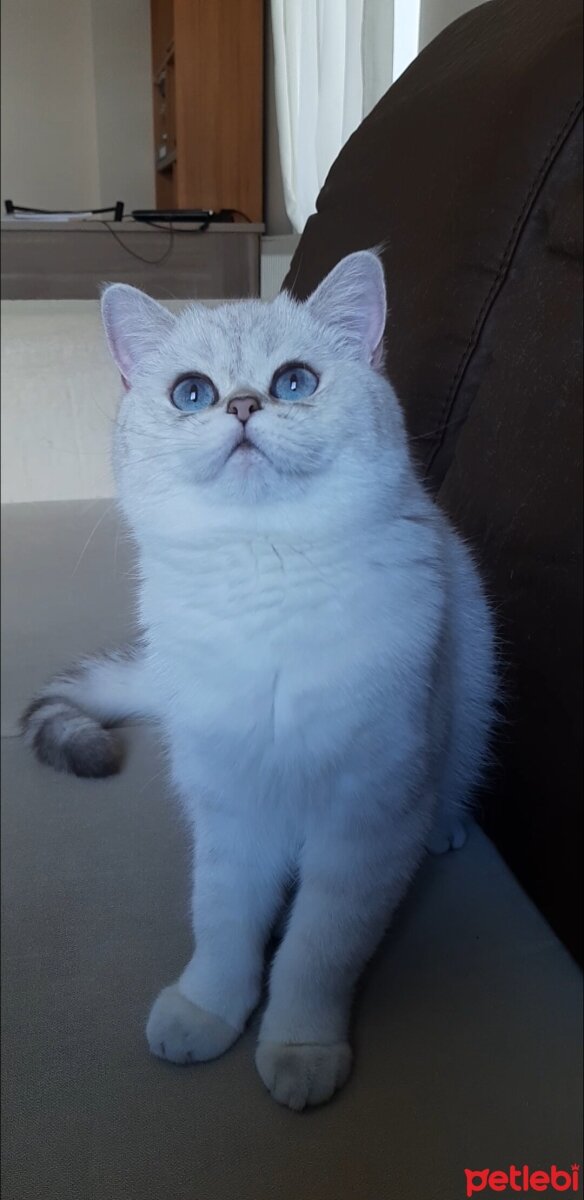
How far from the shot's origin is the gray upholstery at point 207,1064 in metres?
0.49

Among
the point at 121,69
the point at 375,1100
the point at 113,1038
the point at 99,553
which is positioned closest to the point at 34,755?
the point at 99,553

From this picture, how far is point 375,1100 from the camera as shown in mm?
543

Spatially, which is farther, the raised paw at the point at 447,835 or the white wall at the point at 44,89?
the raised paw at the point at 447,835

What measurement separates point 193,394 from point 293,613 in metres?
0.17

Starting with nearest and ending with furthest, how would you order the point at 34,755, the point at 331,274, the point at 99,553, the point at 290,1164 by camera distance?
the point at 290,1164
the point at 331,274
the point at 99,553
the point at 34,755

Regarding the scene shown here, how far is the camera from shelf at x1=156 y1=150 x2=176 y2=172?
20.9 inches

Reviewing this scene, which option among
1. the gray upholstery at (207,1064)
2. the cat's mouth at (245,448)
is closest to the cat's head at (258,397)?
the cat's mouth at (245,448)

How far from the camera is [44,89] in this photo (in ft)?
1.67

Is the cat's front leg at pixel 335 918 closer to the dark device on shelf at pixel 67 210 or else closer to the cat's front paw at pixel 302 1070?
the cat's front paw at pixel 302 1070

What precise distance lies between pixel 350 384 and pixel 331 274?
75 millimetres

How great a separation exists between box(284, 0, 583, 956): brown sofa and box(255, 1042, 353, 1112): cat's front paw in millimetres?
180

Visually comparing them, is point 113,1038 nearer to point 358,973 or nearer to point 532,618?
point 358,973

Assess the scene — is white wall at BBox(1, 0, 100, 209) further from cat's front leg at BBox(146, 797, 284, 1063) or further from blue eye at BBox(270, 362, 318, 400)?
cat's front leg at BBox(146, 797, 284, 1063)

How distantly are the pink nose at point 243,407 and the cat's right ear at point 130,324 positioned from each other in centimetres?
7
